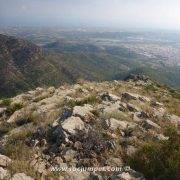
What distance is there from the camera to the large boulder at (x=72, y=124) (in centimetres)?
1165

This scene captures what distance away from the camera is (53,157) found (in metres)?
10.2

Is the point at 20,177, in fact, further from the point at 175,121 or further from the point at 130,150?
the point at 175,121

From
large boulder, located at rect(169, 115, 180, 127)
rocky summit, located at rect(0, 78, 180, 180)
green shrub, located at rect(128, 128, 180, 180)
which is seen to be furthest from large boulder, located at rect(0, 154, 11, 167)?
large boulder, located at rect(169, 115, 180, 127)

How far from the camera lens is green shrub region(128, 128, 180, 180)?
9.16 metres

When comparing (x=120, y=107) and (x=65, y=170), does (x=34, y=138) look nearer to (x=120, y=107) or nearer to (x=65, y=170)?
(x=65, y=170)

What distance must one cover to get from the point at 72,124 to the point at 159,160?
12.2ft

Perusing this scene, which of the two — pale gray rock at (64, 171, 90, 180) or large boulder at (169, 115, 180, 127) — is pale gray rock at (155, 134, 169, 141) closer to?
large boulder at (169, 115, 180, 127)

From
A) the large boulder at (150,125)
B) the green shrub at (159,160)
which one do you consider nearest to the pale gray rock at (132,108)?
the large boulder at (150,125)

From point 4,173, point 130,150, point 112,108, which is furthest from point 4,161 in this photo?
point 112,108

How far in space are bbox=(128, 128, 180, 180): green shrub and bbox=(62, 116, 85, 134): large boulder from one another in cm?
242

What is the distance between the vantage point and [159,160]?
9703 millimetres

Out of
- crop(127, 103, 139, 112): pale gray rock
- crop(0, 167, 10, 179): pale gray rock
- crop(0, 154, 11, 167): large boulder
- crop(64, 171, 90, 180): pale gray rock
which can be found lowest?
crop(127, 103, 139, 112): pale gray rock

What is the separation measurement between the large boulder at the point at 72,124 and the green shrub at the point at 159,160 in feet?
7.92

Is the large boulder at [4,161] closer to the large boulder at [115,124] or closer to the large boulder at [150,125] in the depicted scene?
the large boulder at [115,124]
